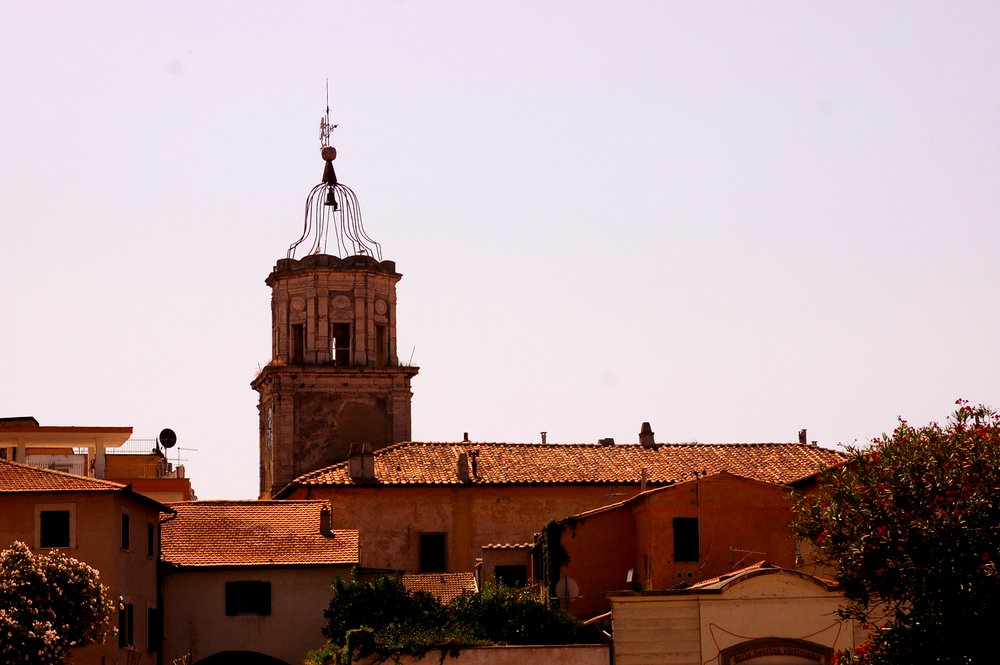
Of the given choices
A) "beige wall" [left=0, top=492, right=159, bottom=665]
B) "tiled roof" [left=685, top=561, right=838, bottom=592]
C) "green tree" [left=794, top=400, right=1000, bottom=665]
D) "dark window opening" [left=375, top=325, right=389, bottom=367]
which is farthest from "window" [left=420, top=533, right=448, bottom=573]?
"green tree" [left=794, top=400, right=1000, bottom=665]

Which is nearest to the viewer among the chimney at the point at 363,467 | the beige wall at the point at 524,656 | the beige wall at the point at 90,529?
the beige wall at the point at 524,656

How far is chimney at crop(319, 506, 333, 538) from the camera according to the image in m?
51.8

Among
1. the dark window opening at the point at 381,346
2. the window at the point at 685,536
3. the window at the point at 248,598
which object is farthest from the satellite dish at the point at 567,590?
the dark window opening at the point at 381,346

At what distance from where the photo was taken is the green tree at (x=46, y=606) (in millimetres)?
38219

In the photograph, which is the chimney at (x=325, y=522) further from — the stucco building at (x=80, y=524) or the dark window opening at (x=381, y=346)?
the dark window opening at (x=381, y=346)

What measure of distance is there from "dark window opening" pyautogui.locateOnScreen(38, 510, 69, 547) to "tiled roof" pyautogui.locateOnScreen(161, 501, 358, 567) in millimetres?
5644

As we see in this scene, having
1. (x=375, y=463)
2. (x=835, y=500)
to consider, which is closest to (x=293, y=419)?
(x=375, y=463)

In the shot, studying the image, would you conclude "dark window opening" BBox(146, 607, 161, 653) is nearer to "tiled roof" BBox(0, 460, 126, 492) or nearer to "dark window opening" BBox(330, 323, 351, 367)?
"tiled roof" BBox(0, 460, 126, 492)

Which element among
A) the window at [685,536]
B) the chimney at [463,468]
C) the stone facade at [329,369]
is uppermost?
the stone facade at [329,369]

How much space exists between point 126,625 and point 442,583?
362 inches

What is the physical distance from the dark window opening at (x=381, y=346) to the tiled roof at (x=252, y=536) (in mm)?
19989

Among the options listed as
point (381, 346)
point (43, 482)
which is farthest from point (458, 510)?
point (43, 482)

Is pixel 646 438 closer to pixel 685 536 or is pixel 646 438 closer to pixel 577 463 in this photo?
pixel 577 463

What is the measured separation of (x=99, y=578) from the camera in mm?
43719
